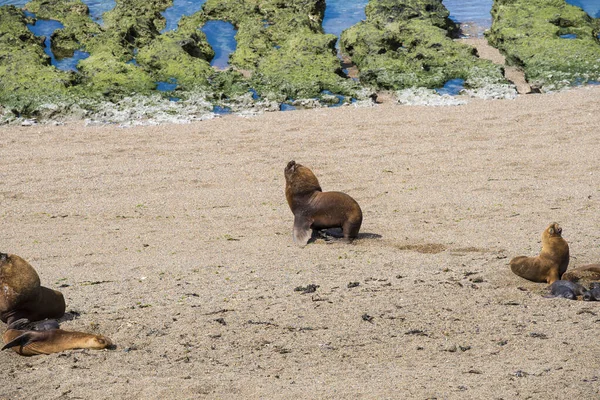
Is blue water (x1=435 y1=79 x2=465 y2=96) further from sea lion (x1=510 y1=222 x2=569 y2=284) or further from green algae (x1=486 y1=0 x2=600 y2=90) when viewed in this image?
sea lion (x1=510 y1=222 x2=569 y2=284)

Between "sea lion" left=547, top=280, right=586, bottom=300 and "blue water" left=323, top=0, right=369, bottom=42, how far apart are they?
44.5 ft

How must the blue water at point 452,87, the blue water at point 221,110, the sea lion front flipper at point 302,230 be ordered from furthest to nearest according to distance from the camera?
the blue water at point 452,87 < the blue water at point 221,110 < the sea lion front flipper at point 302,230

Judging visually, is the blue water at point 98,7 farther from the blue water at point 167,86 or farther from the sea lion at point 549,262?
the sea lion at point 549,262

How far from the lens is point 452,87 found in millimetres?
15312

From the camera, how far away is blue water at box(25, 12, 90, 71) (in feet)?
55.5

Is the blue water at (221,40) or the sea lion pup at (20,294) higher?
the blue water at (221,40)

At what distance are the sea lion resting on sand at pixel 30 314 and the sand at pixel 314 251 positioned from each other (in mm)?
126

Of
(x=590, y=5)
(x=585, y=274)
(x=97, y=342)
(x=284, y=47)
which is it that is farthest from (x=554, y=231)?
(x=590, y=5)

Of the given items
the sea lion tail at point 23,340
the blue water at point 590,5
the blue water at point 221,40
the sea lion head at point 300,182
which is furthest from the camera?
the blue water at point 590,5

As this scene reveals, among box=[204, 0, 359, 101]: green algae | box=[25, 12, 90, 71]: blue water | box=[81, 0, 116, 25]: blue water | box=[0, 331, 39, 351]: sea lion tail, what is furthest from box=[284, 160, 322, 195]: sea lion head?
box=[81, 0, 116, 25]: blue water

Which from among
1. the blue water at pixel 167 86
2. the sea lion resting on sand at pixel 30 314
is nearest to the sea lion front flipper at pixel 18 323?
the sea lion resting on sand at pixel 30 314

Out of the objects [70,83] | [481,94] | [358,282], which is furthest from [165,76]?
[358,282]

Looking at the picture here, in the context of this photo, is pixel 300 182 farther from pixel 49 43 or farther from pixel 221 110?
pixel 49 43

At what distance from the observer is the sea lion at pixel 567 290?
6039 millimetres
